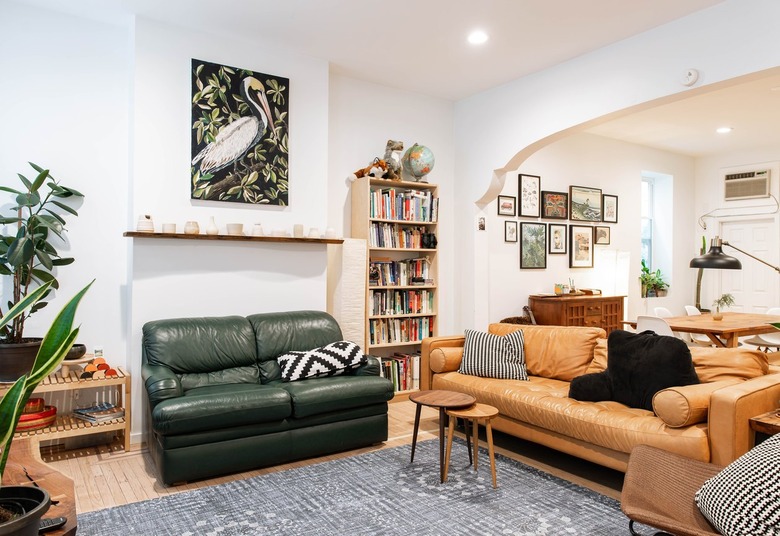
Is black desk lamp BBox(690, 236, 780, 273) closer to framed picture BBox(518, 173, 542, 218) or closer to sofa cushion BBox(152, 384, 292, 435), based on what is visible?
framed picture BBox(518, 173, 542, 218)

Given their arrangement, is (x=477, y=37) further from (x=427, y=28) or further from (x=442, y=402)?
(x=442, y=402)

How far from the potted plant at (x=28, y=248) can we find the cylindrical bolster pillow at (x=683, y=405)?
3.43 metres

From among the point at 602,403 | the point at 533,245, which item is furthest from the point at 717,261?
the point at 602,403

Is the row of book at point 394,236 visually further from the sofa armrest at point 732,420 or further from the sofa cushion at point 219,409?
the sofa armrest at point 732,420

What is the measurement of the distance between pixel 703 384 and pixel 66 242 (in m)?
4.13

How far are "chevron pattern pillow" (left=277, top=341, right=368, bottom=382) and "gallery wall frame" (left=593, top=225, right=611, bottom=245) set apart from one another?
440 centimetres

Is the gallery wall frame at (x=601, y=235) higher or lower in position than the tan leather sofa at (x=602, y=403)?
higher

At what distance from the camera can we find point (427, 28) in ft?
13.5

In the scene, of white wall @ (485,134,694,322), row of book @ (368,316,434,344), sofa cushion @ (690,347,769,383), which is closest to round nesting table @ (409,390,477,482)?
sofa cushion @ (690,347,769,383)

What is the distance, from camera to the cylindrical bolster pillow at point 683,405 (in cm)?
278

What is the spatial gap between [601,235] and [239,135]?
16.4 feet

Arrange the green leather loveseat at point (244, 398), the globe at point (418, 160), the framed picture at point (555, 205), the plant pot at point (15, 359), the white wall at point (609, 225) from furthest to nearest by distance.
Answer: the framed picture at point (555, 205)
the white wall at point (609, 225)
the globe at point (418, 160)
the plant pot at point (15, 359)
the green leather loveseat at point (244, 398)

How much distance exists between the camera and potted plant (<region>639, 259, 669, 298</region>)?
7934 millimetres

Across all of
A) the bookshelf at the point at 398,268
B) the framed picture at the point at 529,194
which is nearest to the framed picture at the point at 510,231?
the framed picture at the point at 529,194
